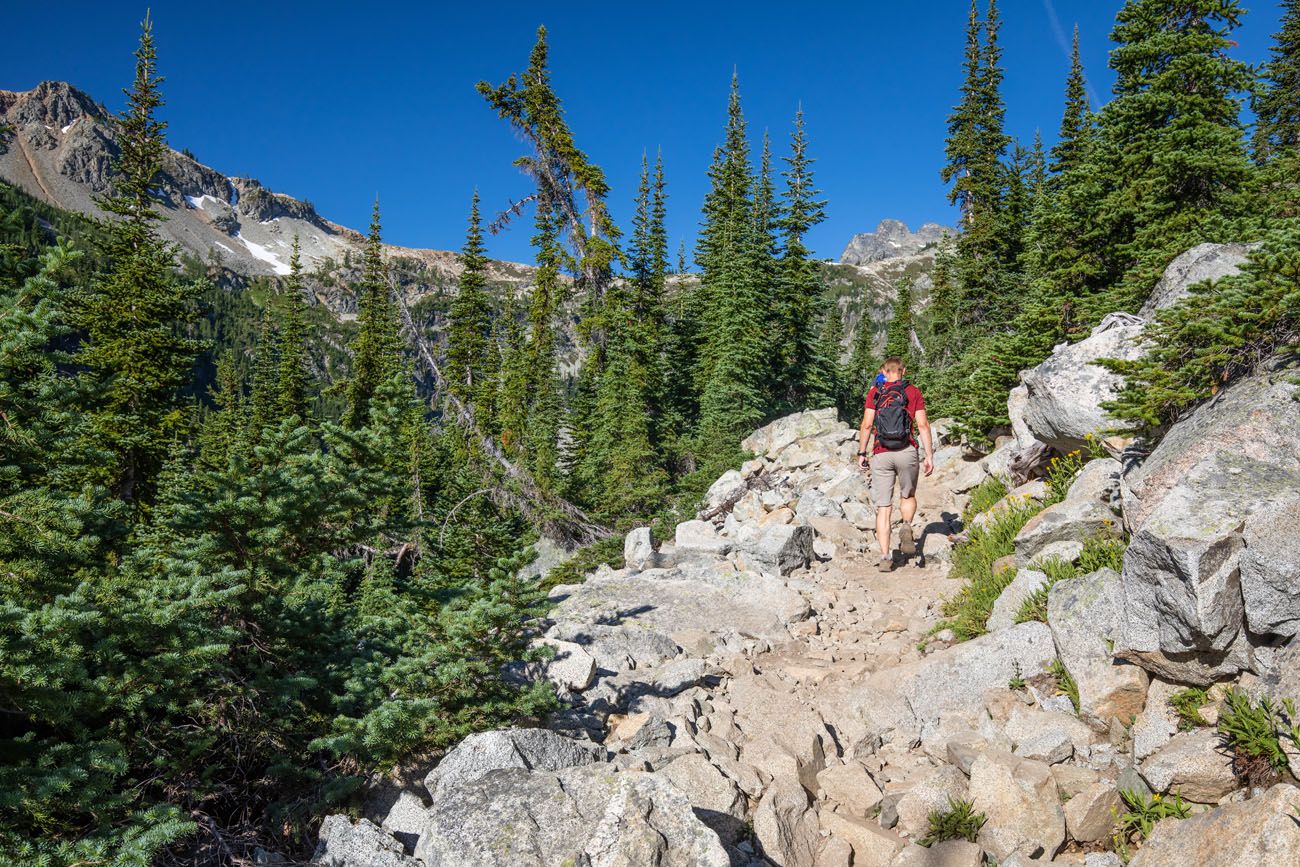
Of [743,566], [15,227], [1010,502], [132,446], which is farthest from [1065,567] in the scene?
[132,446]

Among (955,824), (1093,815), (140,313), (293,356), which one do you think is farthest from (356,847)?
(293,356)

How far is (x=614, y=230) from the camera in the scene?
2158 centimetres

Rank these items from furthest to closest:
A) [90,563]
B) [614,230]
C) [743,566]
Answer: [614,230], [743,566], [90,563]

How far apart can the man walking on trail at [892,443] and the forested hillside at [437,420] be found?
8.67ft

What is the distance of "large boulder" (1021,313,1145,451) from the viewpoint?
8188 mm

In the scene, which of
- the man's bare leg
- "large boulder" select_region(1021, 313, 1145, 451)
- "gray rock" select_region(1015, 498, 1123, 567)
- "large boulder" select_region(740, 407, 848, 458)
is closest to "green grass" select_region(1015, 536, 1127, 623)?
"gray rock" select_region(1015, 498, 1123, 567)

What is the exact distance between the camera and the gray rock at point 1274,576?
3793mm

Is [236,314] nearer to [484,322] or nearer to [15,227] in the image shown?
[484,322]

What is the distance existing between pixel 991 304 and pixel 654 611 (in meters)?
23.6

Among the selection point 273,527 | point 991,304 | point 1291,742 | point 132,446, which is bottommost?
point 1291,742

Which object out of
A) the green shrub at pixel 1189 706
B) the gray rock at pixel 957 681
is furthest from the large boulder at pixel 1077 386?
the green shrub at pixel 1189 706

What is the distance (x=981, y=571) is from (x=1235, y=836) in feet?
15.0

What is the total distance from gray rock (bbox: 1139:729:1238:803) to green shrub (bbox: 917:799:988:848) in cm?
101

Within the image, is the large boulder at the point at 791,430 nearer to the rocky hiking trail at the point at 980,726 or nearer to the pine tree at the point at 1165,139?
the pine tree at the point at 1165,139
